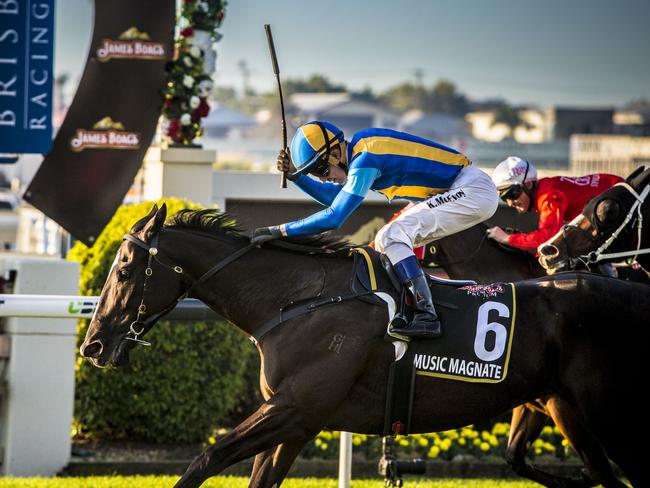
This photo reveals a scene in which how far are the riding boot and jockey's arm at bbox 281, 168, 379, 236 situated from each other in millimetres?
452

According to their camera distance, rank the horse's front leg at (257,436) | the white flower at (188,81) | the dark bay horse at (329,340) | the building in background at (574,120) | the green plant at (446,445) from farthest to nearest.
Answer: the building in background at (574,120) < the white flower at (188,81) < the green plant at (446,445) < the dark bay horse at (329,340) < the horse's front leg at (257,436)

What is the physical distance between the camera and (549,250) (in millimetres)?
6156

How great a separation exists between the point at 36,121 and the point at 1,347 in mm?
1618

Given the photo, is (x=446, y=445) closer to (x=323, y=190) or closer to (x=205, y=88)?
(x=323, y=190)

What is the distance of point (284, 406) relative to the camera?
5012mm

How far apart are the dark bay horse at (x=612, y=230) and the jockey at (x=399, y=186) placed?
67 cm

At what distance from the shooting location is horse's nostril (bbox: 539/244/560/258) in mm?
6121

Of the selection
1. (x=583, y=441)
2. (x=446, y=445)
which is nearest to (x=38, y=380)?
(x=446, y=445)

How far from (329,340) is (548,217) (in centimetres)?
247

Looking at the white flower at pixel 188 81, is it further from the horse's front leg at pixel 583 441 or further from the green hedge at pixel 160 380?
the horse's front leg at pixel 583 441

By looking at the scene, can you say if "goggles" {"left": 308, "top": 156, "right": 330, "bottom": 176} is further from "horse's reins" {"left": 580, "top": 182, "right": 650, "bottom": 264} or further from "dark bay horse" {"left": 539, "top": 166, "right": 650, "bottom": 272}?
"horse's reins" {"left": 580, "top": 182, "right": 650, "bottom": 264}

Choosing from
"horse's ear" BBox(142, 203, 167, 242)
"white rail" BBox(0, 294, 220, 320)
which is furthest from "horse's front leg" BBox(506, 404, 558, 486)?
"horse's ear" BBox(142, 203, 167, 242)

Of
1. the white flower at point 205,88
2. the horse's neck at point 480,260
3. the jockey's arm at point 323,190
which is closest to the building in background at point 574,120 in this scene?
the white flower at point 205,88

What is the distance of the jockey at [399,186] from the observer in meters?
5.18
